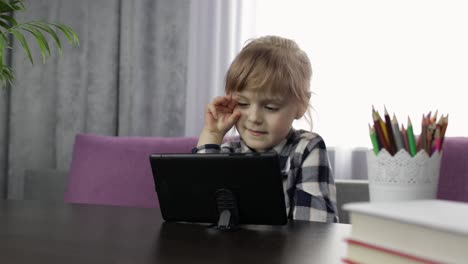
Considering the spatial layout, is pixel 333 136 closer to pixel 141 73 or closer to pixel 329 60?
pixel 329 60

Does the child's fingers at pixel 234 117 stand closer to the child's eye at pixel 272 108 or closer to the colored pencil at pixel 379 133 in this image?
the child's eye at pixel 272 108

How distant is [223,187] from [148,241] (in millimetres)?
155

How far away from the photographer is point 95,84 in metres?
2.89

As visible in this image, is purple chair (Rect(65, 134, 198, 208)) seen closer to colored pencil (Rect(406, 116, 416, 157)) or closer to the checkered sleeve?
the checkered sleeve

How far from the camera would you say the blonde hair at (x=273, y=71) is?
137 centimetres

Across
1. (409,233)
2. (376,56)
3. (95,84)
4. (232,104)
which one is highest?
(376,56)

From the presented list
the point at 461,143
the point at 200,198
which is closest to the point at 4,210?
the point at 200,198

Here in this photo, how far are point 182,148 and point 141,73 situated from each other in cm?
106

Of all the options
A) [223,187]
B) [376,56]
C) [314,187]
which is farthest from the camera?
[376,56]

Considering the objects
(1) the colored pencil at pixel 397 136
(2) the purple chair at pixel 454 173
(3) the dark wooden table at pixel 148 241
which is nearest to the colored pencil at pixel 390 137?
(1) the colored pencil at pixel 397 136

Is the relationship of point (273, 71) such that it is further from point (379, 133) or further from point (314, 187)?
point (379, 133)

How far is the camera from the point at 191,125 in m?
2.84

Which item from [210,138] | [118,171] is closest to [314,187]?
[210,138]

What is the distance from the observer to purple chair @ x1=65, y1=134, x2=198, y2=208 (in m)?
1.85
